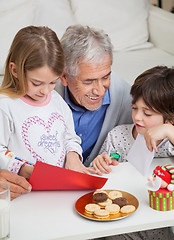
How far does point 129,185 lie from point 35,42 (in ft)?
1.94

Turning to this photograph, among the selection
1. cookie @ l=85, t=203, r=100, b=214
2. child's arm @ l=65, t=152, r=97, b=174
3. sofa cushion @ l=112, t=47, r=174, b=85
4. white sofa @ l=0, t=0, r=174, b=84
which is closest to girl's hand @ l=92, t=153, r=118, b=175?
child's arm @ l=65, t=152, r=97, b=174

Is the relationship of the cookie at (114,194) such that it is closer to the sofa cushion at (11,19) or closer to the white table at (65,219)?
the white table at (65,219)

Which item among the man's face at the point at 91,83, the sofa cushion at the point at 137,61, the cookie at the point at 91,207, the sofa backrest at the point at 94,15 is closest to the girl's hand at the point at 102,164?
the cookie at the point at 91,207

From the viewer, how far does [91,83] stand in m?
1.84

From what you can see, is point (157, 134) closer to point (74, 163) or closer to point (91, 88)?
point (74, 163)

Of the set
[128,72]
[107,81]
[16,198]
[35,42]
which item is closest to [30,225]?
[16,198]

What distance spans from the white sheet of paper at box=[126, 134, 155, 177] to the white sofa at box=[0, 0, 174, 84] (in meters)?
1.40

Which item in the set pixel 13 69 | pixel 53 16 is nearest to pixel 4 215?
pixel 13 69

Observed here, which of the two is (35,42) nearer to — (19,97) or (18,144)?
(19,97)

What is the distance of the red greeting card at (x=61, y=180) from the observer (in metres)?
1.27

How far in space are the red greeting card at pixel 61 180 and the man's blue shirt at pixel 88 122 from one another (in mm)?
733

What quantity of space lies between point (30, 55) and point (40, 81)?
96 millimetres

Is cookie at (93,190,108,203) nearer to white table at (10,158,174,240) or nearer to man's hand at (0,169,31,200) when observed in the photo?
white table at (10,158,174,240)

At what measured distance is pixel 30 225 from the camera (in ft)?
3.84
